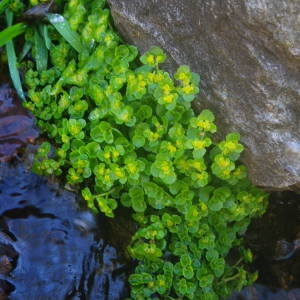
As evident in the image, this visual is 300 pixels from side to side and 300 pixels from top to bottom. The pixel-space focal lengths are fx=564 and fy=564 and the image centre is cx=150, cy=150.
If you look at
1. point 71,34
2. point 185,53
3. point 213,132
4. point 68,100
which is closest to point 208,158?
point 213,132

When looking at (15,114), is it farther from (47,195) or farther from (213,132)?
(213,132)

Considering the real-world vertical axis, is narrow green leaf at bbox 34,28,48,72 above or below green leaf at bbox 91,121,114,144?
above

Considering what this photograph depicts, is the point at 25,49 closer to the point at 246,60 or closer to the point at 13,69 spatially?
the point at 13,69

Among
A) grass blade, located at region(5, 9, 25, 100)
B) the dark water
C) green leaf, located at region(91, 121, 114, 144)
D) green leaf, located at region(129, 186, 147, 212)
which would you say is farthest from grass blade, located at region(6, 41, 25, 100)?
green leaf, located at region(129, 186, 147, 212)

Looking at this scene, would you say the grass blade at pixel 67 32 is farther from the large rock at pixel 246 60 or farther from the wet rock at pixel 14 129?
the wet rock at pixel 14 129

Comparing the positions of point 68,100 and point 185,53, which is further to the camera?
point 68,100

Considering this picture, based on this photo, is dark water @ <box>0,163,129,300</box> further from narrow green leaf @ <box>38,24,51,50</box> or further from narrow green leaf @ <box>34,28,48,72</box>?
narrow green leaf @ <box>38,24,51,50</box>
